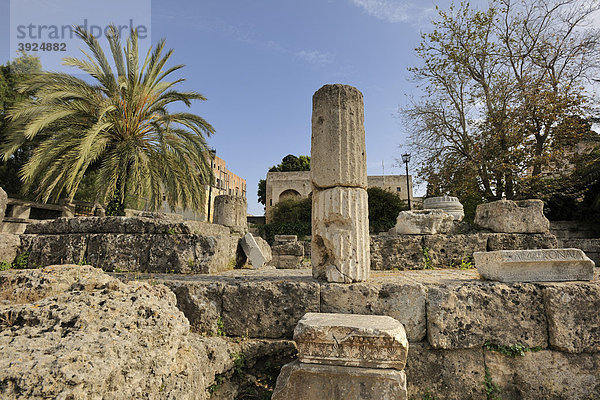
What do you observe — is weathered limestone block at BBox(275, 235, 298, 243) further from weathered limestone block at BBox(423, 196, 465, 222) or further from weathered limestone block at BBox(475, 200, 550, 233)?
weathered limestone block at BBox(475, 200, 550, 233)

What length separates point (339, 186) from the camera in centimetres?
364

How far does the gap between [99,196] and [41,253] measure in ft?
15.4

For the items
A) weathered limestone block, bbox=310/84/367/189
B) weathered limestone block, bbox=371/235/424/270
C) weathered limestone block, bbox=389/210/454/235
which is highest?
weathered limestone block, bbox=310/84/367/189

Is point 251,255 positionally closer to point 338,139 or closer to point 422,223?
point 422,223

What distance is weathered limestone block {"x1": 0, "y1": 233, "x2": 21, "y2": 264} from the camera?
4.36m

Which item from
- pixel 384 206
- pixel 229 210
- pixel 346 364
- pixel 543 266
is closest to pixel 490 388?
pixel 543 266

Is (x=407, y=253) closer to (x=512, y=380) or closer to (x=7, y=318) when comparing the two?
(x=512, y=380)

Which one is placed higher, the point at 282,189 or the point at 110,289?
the point at 282,189

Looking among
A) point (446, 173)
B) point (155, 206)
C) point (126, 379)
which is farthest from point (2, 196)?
point (446, 173)

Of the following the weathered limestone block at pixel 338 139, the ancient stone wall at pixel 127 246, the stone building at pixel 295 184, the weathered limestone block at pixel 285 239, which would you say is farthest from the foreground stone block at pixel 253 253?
the stone building at pixel 295 184

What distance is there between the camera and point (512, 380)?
310cm

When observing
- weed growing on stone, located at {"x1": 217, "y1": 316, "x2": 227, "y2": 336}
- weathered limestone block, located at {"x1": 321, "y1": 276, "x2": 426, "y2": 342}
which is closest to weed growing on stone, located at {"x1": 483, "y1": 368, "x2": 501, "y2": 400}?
weathered limestone block, located at {"x1": 321, "y1": 276, "x2": 426, "y2": 342}

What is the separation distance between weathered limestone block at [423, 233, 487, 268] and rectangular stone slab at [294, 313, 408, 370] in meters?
2.97

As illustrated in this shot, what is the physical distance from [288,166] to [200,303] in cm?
3353
